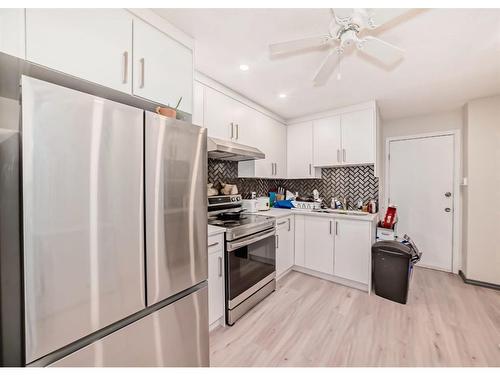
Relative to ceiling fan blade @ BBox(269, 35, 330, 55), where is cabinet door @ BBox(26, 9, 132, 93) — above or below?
below

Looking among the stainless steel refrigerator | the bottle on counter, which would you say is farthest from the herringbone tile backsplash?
the stainless steel refrigerator

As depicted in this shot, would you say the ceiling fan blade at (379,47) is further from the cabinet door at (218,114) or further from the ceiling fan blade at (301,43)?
the cabinet door at (218,114)

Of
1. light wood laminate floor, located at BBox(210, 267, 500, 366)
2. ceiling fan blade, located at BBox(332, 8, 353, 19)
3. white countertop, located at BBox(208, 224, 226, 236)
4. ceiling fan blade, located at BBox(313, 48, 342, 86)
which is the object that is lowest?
light wood laminate floor, located at BBox(210, 267, 500, 366)

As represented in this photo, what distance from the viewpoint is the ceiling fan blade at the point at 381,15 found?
3.85ft

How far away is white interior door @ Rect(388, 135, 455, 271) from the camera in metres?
3.04

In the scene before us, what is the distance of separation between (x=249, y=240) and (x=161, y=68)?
156 centimetres

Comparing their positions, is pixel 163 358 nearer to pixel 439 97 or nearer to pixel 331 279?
pixel 331 279

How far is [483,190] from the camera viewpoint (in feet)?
8.53

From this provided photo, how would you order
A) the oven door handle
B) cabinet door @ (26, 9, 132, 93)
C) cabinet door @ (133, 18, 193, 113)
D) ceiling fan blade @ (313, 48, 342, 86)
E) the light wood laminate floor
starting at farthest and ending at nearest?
the oven door handle, the light wood laminate floor, ceiling fan blade @ (313, 48, 342, 86), cabinet door @ (133, 18, 193, 113), cabinet door @ (26, 9, 132, 93)

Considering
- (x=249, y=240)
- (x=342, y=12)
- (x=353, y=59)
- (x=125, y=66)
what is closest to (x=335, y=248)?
(x=249, y=240)

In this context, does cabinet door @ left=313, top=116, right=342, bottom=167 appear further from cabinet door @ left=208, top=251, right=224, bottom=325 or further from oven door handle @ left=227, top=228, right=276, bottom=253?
cabinet door @ left=208, top=251, right=224, bottom=325

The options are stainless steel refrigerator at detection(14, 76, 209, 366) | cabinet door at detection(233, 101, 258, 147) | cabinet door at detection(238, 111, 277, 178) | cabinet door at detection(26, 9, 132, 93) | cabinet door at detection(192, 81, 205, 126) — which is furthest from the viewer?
cabinet door at detection(238, 111, 277, 178)

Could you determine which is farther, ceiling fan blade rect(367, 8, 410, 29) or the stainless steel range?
the stainless steel range

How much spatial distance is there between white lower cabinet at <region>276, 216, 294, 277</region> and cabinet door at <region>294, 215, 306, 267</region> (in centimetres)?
7
